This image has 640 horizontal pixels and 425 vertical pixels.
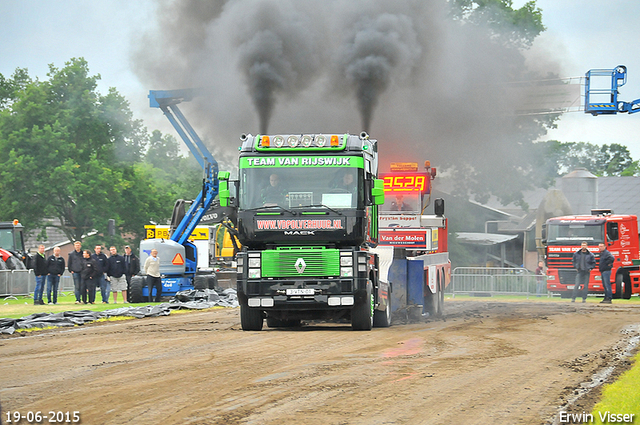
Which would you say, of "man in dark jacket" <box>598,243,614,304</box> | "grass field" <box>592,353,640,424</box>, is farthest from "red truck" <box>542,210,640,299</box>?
"grass field" <box>592,353,640,424</box>

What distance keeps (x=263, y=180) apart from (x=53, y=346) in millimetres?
4413

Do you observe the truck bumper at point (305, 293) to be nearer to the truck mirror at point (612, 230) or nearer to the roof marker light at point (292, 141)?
the roof marker light at point (292, 141)

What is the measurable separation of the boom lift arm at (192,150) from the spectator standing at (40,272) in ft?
14.3

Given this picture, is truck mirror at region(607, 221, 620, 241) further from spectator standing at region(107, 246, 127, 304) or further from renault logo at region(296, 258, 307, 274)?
renault logo at region(296, 258, 307, 274)

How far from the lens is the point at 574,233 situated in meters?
31.2

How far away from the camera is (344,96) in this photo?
24.4m

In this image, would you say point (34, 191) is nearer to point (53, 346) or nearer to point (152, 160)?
point (53, 346)

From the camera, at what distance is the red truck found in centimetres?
3055

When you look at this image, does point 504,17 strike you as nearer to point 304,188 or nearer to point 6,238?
point 6,238

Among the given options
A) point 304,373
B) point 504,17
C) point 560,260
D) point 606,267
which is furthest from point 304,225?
point 504,17

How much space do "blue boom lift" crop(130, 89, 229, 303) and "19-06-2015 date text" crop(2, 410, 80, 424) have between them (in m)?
16.8

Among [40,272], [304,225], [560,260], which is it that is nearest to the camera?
[304,225]

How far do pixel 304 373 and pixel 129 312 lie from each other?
10.5 metres

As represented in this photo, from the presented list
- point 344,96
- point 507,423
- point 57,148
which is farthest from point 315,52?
point 57,148
